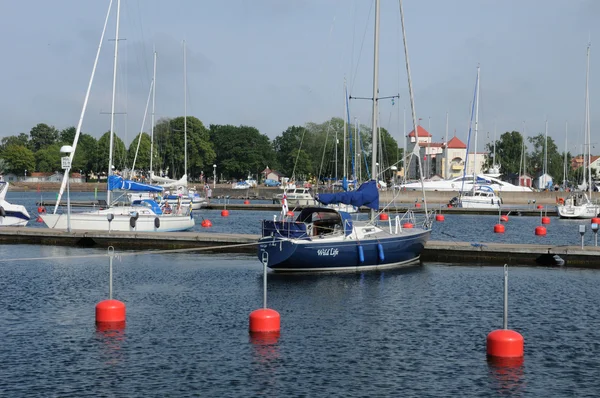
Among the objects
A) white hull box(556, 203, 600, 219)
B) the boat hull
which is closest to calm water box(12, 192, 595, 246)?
white hull box(556, 203, 600, 219)

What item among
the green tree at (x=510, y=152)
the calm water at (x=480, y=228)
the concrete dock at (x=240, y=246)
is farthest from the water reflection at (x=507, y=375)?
the green tree at (x=510, y=152)

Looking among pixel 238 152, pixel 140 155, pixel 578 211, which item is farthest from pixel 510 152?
pixel 578 211

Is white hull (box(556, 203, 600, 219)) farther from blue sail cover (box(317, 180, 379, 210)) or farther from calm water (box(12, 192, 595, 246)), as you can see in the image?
blue sail cover (box(317, 180, 379, 210))

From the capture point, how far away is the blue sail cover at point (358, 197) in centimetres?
3634

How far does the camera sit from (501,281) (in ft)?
114

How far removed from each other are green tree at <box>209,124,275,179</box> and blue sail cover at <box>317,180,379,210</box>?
152 m

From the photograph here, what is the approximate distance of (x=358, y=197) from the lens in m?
37.0

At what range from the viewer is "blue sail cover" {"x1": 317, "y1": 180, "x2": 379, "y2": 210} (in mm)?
36344

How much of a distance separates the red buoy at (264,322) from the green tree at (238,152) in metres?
165

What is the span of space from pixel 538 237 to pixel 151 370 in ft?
153

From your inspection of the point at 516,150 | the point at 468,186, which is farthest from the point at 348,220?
the point at 516,150

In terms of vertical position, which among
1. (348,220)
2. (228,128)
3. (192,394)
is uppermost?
(228,128)

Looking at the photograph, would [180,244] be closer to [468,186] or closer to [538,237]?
[538,237]

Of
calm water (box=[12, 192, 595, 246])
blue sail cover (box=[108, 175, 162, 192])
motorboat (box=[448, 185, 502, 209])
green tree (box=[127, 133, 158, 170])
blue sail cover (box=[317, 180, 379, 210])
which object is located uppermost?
green tree (box=[127, 133, 158, 170])
